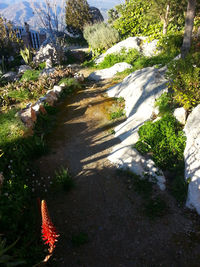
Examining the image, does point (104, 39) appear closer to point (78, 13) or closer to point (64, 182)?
point (78, 13)

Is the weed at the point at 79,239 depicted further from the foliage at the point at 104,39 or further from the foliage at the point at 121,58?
the foliage at the point at 104,39

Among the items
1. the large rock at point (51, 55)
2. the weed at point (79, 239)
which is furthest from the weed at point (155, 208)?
the large rock at point (51, 55)

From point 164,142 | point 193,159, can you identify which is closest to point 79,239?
point 193,159

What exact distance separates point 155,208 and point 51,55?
15063mm

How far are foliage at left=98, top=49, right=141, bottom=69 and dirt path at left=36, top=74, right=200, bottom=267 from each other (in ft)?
29.8

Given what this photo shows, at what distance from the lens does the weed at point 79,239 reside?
11.2 feet

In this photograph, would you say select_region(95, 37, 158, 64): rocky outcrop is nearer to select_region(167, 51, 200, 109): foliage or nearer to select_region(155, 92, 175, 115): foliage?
select_region(155, 92, 175, 115): foliage

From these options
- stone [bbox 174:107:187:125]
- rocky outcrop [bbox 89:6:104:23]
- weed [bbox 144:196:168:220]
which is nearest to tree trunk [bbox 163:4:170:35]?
stone [bbox 174:107:187:125]

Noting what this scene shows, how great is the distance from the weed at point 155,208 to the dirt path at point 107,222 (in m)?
0.09

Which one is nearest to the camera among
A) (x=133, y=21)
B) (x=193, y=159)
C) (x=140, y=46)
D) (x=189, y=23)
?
(x=193, y=159)

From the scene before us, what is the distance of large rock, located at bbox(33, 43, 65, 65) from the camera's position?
15391 millimetres

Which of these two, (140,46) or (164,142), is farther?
(140,46)

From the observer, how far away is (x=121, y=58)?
44.0ft

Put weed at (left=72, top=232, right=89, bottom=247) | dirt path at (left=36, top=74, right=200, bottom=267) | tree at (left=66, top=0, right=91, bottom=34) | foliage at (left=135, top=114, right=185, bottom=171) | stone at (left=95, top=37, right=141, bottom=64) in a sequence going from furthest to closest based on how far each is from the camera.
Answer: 1. tree at (left=66, top=0, right=91, bottom=34)
2. stone at (left=95, top=37, right=141, bottom=64)
3. foliage at (left=135, top=114, right=185, bottom=171)
4. weed at (left=72, top=232, right=89, bottom=247)
5. dirt path at (left=36, top=74, right=200, bottom=267)
